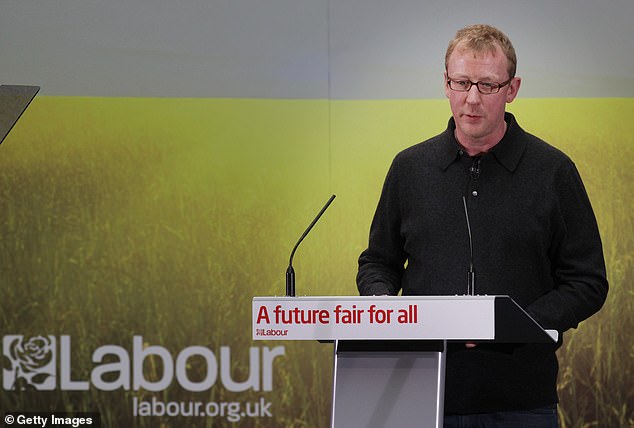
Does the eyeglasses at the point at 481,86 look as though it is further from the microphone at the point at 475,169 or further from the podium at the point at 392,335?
the podium at the point at 392,335

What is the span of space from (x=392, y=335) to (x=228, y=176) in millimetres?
2619

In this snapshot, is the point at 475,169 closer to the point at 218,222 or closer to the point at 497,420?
the point at 497,420

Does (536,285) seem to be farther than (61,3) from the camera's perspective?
No

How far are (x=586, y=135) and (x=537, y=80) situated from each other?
31 centimetres

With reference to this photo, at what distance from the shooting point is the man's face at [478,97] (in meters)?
2.37

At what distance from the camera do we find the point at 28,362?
4426 mm

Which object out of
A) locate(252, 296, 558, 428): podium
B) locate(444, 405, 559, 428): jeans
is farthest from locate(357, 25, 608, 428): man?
locate(252, 296, 558, 428): podium

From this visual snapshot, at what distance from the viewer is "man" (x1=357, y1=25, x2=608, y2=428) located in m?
2.33

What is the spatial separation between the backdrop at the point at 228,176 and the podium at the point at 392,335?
2415mm

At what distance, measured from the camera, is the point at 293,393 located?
4.34 m

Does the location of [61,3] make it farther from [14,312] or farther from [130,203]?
[14,312]

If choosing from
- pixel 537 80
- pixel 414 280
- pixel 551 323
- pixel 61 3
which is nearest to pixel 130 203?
pixel 61 3

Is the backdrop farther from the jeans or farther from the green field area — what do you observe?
the jeans

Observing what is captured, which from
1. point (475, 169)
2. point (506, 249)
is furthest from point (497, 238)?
point (475, 169)
